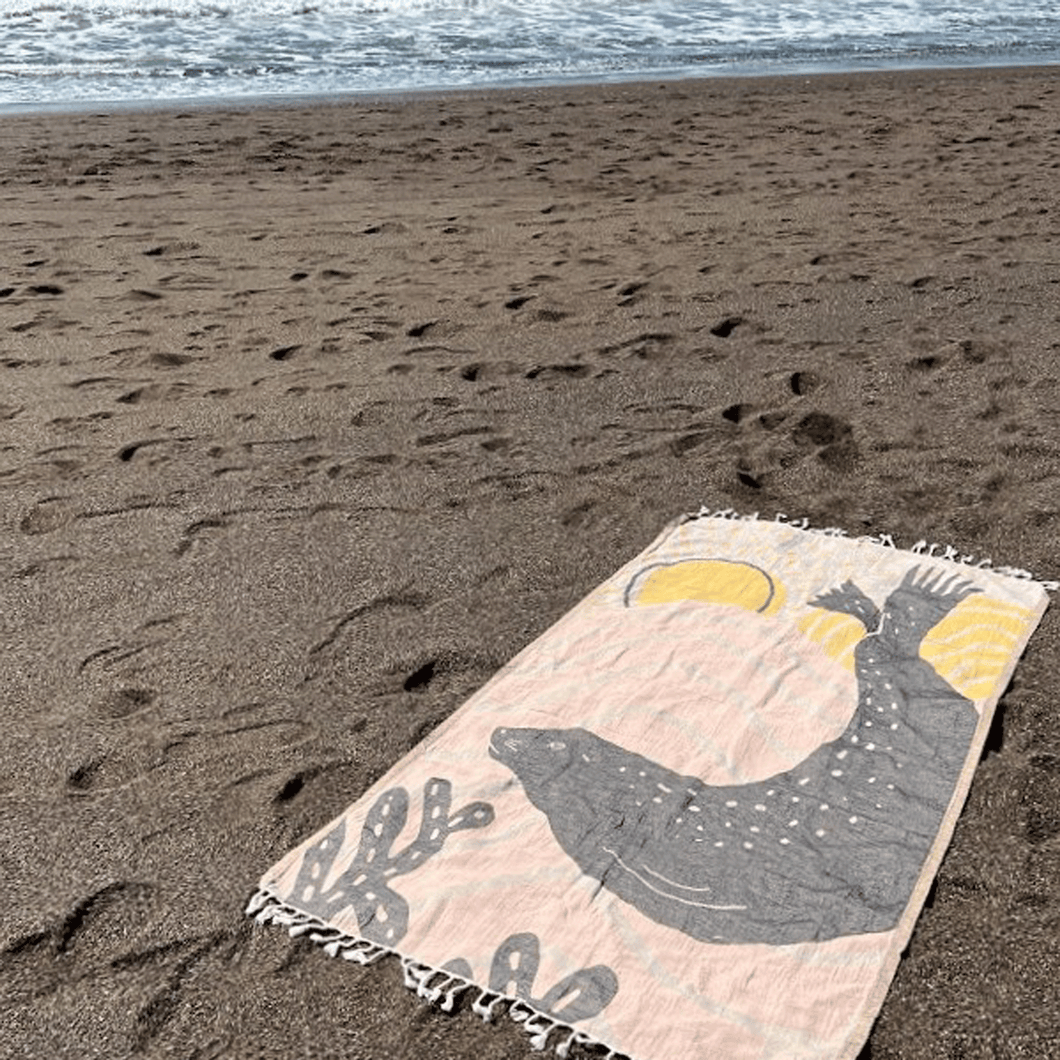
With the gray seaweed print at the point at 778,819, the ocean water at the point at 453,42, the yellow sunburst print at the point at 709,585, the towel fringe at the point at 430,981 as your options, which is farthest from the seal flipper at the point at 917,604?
the ocean water at the point at 453,42

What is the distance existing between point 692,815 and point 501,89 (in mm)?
8508

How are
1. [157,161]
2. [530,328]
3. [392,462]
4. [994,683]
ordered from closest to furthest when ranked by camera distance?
1. [994,683]
2. [392,462]
3. [530,328]
4. [157,161]

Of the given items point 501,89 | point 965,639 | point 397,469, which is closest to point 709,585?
point 965,639

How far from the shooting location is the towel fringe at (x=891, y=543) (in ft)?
9.98

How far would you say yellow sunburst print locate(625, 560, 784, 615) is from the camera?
9.85ft

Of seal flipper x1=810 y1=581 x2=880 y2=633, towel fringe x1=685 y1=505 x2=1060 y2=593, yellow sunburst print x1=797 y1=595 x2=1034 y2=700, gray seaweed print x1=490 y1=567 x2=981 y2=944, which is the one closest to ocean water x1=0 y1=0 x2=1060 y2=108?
towel fringe x1=685 y1=505 x2=1060 y2=593

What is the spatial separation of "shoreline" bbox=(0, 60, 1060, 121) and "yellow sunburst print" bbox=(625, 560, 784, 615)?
7.08 metres

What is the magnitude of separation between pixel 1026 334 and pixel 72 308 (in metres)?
3.60

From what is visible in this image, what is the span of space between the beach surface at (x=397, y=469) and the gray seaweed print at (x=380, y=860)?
8cm

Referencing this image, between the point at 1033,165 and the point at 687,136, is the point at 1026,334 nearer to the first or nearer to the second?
the point at 1033,165

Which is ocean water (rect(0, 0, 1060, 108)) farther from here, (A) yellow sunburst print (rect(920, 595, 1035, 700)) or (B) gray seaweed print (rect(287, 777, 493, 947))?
(B) gray seaweed print (rect(287, 777, 493, 947))

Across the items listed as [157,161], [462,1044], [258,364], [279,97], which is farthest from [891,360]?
[279,97]

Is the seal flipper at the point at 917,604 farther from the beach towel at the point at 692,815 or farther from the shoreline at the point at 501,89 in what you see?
the shoreline at the point at 501,89

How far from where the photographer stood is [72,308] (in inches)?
205
